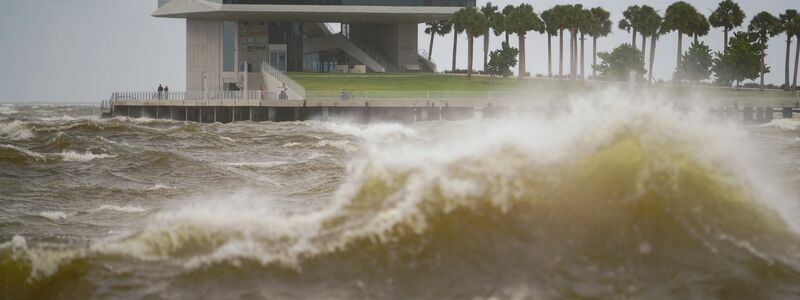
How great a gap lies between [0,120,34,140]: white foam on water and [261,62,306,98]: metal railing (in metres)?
19.5

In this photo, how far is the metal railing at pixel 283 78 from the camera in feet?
219

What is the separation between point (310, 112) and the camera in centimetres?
6425

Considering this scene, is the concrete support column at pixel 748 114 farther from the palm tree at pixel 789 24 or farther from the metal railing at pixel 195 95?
the palm tree at pixel 789 24

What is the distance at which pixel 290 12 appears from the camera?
297ft

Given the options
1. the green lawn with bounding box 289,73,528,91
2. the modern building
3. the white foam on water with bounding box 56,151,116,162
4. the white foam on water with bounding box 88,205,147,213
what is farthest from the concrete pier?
the white foam on water with bounding box 88,205,147,213

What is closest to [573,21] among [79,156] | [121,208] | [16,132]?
[16,132]

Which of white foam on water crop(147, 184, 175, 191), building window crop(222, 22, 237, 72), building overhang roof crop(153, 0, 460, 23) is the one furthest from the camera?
building window crop(222, 22, 237, 72)

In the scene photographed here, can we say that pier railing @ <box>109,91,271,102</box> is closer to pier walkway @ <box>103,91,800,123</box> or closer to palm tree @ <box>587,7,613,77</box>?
pier walkway @ <box>103,91,800,123</box>

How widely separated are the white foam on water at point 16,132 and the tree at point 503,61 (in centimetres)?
5598

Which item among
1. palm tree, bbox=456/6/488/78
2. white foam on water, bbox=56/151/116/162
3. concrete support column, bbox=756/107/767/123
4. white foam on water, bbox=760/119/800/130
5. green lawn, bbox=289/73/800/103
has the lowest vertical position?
white foam on water, bbox=56/151/116/162

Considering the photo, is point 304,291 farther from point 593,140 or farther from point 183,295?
point 593,140

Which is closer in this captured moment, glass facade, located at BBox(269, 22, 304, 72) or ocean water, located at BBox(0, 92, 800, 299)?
ocean water, located at BBox(0, 92, 800, 299)

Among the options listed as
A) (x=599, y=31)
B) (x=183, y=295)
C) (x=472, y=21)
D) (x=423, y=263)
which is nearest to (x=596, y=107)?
(x=423, y=263)

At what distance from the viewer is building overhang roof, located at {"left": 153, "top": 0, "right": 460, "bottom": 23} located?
90688 mm
